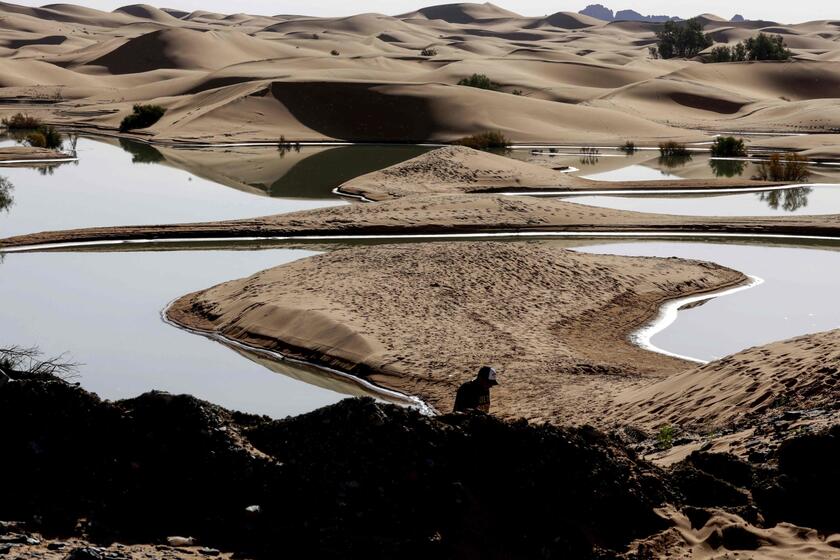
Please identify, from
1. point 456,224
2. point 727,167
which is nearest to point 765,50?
point 727,167

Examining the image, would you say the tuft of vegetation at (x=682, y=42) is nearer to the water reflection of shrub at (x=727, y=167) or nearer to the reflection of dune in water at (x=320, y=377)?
the water reflection of shrub at (x=727, y=167)

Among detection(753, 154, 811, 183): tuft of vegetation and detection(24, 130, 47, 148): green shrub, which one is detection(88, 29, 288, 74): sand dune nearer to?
detection(24, 130, 47, 148): green shrub

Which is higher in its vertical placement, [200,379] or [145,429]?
[145,429]

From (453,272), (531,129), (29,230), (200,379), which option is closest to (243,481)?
(200,379)

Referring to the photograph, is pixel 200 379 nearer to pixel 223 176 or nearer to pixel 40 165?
pixel 223 176

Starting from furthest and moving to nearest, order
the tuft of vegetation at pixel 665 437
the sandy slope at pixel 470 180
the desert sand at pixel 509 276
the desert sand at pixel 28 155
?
1. the desert sand at pixel 28 155
2. the sandy slope at pixel 470 180
3. the tuft of vegetation at pixel 665 437
4. the desert sand at pixel 509 276

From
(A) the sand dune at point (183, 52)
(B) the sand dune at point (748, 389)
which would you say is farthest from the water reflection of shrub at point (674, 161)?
(A) the sand dune at point (183, 52)

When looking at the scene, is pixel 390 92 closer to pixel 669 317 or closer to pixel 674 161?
pixel 674 161
